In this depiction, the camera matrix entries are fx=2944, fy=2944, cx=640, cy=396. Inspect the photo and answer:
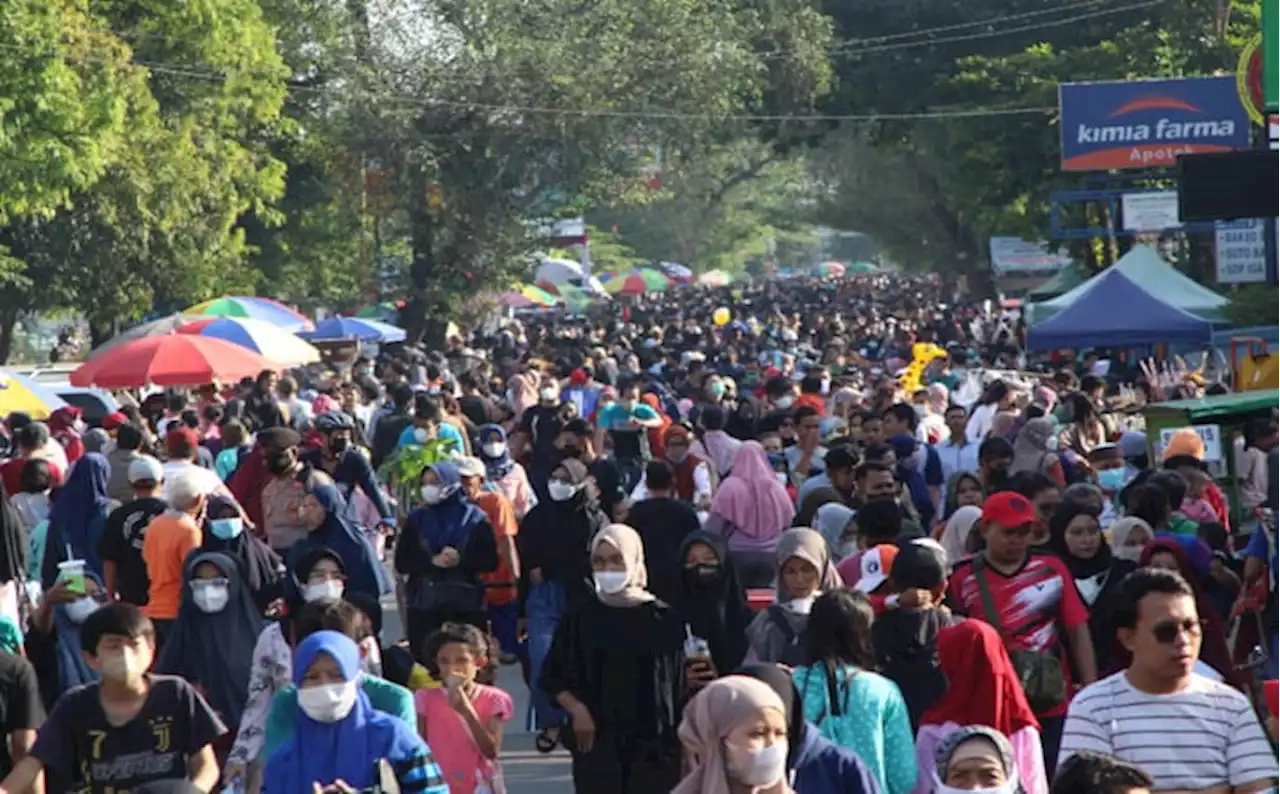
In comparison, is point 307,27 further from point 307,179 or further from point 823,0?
point 823,0

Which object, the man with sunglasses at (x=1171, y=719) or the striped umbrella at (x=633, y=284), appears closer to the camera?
the man with sunglasses at (x=1171, y=719)

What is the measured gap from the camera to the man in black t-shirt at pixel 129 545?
12891 mm

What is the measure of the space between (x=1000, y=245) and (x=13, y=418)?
44436 millimetres

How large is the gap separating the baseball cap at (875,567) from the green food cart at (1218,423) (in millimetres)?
5125

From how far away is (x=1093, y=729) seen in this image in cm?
702

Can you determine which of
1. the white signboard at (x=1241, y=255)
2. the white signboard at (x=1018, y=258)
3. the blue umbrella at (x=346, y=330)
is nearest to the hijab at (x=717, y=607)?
the white signboard at (x=1241, y=255)

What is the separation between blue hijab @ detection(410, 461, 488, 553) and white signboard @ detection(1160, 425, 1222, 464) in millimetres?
3802

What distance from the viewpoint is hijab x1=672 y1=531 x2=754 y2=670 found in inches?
431

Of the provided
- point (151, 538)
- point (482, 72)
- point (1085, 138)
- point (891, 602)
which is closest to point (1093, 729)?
point (891, 602)

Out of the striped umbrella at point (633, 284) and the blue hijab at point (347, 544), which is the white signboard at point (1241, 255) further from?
the striped umbrella at point (633, 284)

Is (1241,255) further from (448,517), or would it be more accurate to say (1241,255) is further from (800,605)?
(800,605)

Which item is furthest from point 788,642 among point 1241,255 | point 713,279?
point 713,279

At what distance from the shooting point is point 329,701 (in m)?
7.45

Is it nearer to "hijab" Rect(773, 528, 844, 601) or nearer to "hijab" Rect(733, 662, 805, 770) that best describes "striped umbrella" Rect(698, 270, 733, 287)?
"hijab" Rect(773, 528, 844, 601)
